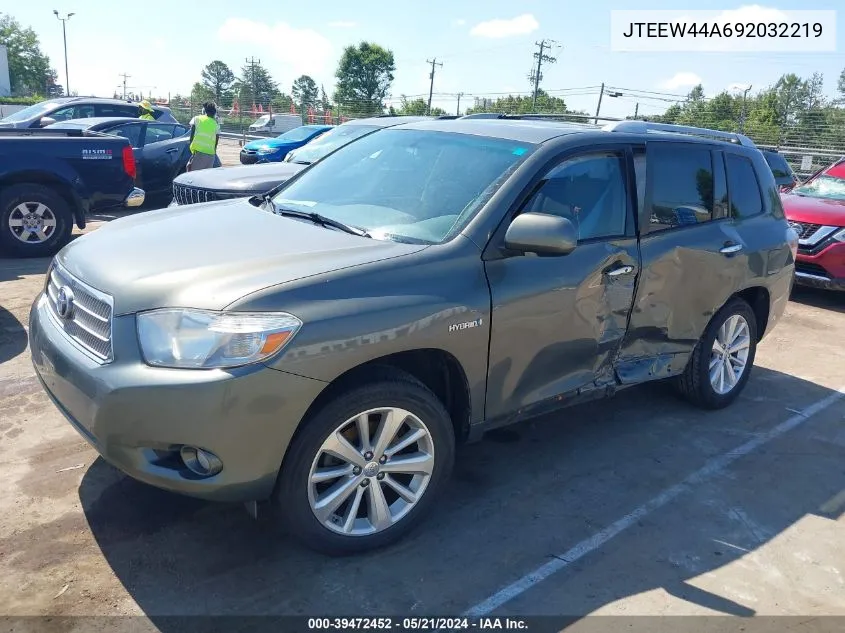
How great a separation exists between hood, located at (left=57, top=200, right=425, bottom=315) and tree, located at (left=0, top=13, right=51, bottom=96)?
9068 centimetres

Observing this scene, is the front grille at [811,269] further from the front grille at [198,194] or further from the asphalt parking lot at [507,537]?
the front grille at [198,194]

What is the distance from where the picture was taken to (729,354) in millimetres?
5051

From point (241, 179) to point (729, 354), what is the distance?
4.94 meters

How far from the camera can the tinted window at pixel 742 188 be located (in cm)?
485

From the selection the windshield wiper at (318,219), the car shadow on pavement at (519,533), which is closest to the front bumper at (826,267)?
the car shadow on pavement at (519,533)

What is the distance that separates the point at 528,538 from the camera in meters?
3.38

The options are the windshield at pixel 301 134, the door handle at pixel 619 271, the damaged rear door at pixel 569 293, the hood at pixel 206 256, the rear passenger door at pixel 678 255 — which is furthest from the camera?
the windshield at pixel 301 134

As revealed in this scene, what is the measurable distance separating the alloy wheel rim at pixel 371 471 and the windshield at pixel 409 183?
0.87 m

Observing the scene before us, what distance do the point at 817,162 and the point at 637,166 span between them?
59.6ft

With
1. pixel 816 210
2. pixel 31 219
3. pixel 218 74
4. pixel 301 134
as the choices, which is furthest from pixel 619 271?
pixel 218 74

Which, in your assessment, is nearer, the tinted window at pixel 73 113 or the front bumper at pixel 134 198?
the front bumper at pixel 134 198

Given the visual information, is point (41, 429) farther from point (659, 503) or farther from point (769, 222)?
point (769, 222)

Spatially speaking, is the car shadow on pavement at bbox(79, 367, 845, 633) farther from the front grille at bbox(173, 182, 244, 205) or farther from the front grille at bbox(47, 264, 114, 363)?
the front grille at bbox(173, 182, 244, 205)

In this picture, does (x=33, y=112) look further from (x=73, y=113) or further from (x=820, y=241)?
(x=820, y=241)
